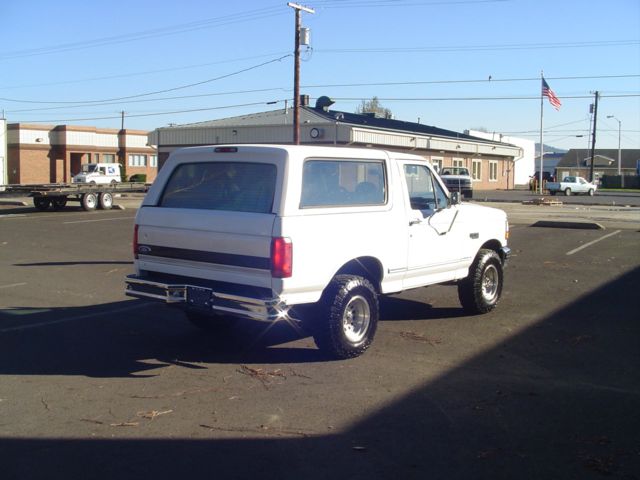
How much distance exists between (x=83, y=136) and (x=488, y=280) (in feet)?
200

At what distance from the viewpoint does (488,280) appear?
9508 mm

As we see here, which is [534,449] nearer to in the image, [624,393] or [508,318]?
[624,393]

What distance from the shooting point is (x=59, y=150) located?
208ft

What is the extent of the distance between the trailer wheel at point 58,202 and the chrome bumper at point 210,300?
84.5 ft

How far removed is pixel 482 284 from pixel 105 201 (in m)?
25.8

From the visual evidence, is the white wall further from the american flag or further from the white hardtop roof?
the white hardtop roof

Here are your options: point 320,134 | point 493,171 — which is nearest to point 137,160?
point 493,171

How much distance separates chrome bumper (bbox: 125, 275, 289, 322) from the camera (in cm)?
625

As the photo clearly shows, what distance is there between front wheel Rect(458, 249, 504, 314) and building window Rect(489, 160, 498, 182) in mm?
56148

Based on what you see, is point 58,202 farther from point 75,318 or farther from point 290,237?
point 290,237

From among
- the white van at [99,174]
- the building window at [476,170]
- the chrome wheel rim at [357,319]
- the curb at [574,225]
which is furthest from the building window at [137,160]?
the chrome wheel rim at [357,319]

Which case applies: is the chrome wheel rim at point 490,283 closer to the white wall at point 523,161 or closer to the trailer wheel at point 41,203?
the trailer wheel at point 41,203

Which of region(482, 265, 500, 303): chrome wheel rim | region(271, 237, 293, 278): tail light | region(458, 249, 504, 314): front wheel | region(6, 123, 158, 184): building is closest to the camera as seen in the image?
region(271, 237, 293, 278): tail light

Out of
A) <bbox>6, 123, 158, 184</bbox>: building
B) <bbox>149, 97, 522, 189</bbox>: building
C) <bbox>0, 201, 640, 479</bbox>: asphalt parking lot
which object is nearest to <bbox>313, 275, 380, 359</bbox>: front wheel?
<bbox>0, 201, 640, 479</bbox>: asphalt parking lot
